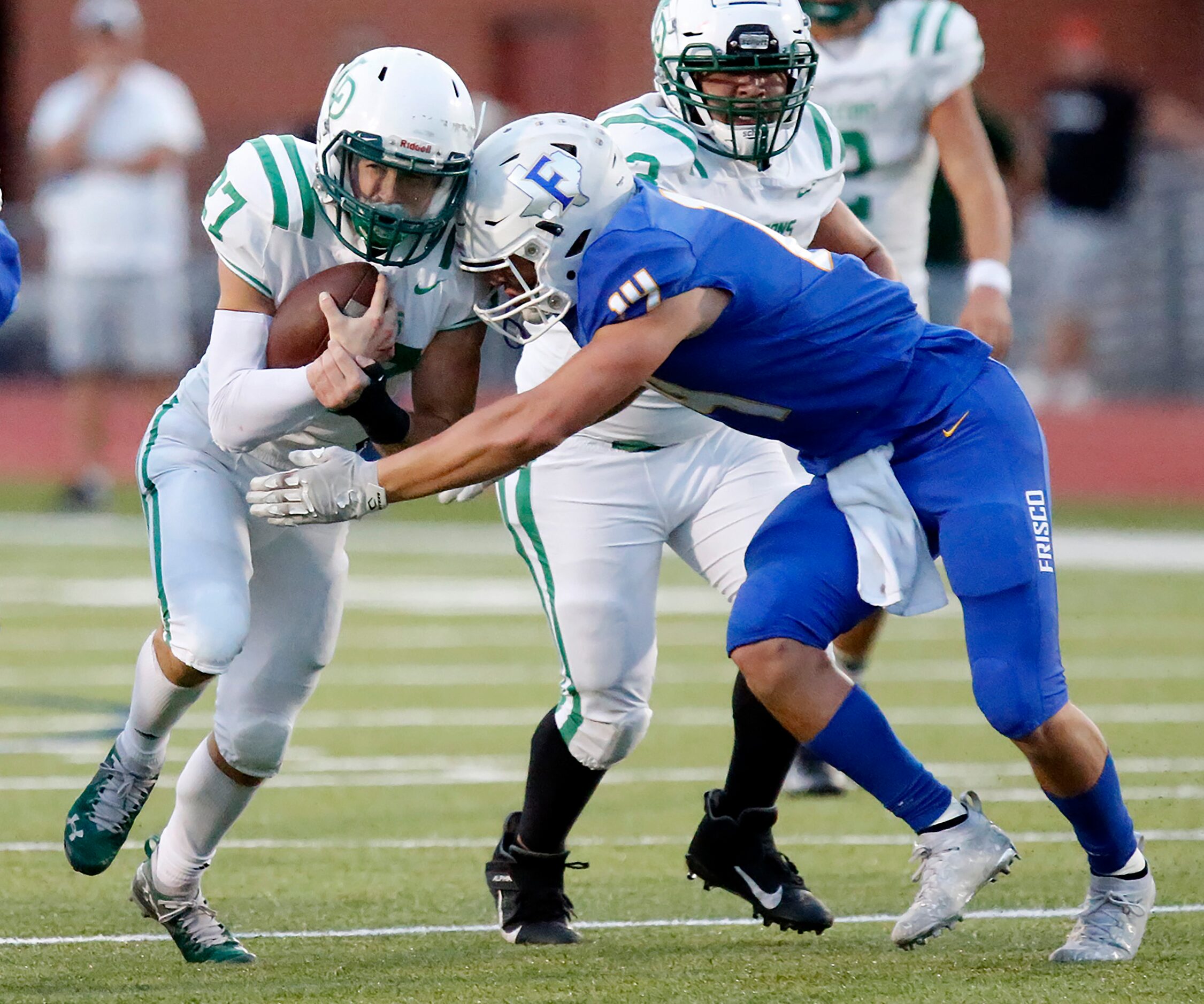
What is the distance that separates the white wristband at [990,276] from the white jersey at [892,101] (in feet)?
0.77

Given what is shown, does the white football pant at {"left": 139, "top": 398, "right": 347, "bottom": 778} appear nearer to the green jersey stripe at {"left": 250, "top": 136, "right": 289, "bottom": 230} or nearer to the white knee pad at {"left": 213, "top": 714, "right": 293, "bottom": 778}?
the white knee pad at {"left": 213, "top": 714, "right": 293, "bottom": 778}

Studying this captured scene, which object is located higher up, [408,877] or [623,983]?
[623,983]

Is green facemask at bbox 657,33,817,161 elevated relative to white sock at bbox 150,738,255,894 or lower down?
elevated

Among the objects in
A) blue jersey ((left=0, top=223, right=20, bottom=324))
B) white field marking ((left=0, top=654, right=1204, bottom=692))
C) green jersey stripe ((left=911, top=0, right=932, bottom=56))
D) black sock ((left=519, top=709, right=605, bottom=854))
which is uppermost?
green jersey stripe ((left=911, top=0, right=932, bottom=56))

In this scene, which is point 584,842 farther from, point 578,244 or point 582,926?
point 578,244

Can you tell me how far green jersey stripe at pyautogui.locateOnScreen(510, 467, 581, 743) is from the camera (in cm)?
443

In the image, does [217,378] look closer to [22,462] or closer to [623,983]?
[623,983]

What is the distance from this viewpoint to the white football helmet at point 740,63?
4.45 meters

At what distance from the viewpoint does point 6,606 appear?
958 cm

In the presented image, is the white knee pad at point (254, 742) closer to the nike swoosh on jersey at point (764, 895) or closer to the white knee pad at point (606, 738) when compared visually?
the white knee pad at point (606, 738)

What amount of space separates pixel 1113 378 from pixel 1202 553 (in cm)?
355

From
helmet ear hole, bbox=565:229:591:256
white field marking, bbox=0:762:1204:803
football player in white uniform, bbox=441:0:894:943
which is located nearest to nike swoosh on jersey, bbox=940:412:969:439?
football player in white uniform, bbox=441:0:894:943

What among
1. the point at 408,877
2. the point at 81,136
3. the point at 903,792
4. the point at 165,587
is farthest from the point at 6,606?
the point at 903,792

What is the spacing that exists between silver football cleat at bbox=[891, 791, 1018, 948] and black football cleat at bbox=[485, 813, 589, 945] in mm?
776
